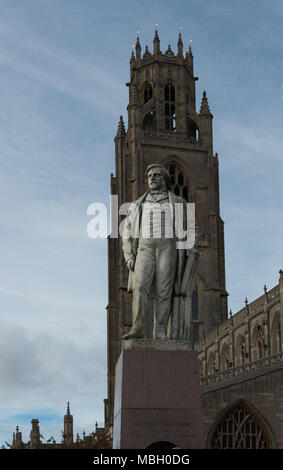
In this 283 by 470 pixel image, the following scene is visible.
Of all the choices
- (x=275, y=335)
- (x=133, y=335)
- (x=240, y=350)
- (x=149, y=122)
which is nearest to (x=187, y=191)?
(x=149, y=122)

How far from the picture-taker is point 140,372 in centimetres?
1017

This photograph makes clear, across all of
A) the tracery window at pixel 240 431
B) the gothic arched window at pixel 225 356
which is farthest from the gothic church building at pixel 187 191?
the tracery window at pixel 240 431

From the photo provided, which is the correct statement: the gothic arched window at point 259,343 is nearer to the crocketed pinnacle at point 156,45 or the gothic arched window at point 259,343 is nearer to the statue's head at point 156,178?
the crocketed pinnacle at point 156,45

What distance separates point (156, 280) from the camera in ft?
35.8

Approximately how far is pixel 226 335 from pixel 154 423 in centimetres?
4573

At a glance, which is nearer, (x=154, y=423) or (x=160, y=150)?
(x=154, y=423)

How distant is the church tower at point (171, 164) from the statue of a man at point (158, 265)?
49586 mm

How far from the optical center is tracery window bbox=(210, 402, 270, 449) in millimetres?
32656

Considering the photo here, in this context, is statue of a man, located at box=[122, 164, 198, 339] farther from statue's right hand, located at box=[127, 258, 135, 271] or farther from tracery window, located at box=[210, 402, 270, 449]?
tracery window, located at box=[210, 402, 270, 449]

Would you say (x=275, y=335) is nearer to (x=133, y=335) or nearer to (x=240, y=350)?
(x=240, y=350)

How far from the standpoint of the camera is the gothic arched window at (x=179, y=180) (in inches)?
2628
